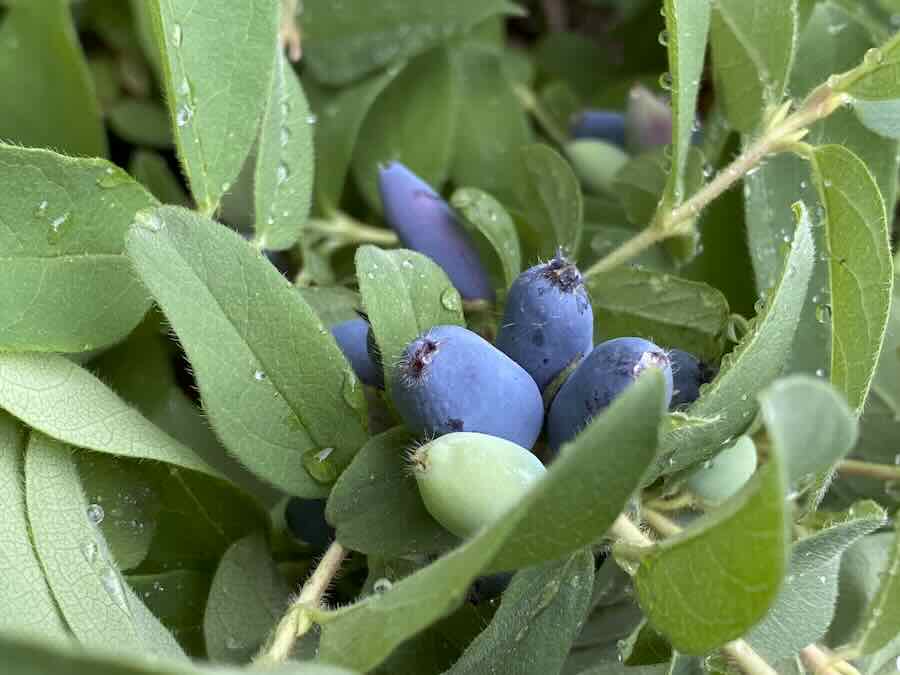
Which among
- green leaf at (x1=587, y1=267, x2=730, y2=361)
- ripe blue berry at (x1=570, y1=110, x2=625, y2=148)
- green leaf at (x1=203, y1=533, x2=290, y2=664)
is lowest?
green leaf at (x1=203, y1=533, x2=290, y2=664)

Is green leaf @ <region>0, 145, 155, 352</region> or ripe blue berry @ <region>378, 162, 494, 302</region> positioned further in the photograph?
ripe blue berry @ <region>378, 162, 494, 302</region>

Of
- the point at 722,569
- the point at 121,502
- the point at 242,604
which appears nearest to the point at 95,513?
the point at 121,502

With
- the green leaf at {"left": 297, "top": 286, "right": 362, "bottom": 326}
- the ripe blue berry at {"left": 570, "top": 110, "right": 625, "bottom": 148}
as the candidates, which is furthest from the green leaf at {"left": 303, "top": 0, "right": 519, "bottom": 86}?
the green leaf at {"left": 297, "top": 286, "right": 362, "bottom": 326}

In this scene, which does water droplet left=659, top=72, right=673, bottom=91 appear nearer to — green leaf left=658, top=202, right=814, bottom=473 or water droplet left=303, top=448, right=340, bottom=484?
green leaf left=658, top=202, right=814, bottom=473

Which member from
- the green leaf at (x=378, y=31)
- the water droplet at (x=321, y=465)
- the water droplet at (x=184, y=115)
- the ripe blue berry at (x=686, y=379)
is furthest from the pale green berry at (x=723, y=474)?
the green leaf at (x=378, y=31)

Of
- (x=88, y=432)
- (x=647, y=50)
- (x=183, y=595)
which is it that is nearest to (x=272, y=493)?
(x=183, y=595)

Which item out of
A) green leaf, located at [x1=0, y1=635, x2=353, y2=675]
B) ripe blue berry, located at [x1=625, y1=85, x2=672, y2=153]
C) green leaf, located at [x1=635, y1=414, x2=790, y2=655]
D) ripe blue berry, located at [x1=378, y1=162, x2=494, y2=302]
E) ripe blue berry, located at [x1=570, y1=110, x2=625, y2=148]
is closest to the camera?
green leaf, located at [x1=0, y1=635, x2=353, y2=675]

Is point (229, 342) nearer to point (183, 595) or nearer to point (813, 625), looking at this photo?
point (183, 595)

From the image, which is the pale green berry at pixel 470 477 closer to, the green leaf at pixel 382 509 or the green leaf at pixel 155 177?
the green leaf at pixel 382 509
